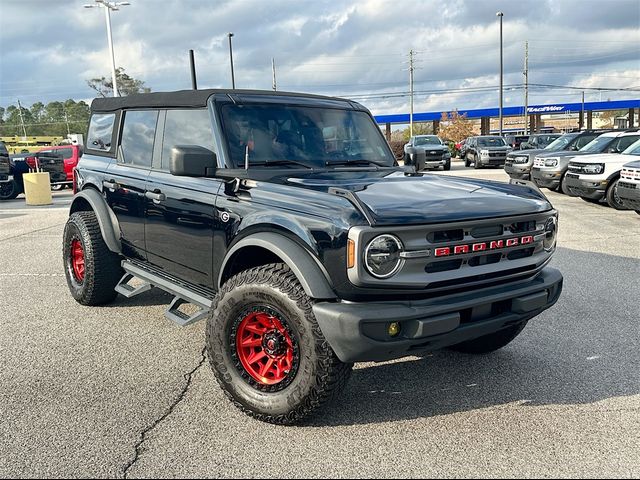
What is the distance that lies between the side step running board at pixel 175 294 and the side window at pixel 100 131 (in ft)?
3.84

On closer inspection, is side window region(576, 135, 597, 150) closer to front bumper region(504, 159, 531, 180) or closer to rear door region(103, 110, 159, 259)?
front bumper region(504, 159, 531, 180)

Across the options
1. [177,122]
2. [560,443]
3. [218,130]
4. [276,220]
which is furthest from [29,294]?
[560,443]

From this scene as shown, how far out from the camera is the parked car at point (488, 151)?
2659 cm

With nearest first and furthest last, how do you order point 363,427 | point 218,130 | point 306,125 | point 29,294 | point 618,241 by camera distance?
point 363,427
point 218,130
point 306,125
point 29,294
point 618,241

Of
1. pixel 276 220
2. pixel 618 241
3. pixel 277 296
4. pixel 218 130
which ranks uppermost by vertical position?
pixel 218 130

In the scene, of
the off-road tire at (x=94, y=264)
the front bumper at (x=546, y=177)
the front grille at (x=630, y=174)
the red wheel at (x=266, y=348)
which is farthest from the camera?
the front bumper at (x=546, y=177)

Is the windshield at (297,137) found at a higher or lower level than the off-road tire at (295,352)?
higher

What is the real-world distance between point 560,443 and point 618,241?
6.63 meters

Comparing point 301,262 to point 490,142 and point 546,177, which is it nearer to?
point 546,177

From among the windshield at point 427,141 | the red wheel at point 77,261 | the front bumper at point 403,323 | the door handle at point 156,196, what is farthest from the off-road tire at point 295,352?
the windshield at point 427,141

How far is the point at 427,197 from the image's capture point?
326 centimetres

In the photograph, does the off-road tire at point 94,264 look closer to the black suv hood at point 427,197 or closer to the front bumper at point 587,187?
the black suv hood at point 427,197

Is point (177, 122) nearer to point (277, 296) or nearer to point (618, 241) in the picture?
point (277, 296)

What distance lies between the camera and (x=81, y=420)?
3.26 meters
